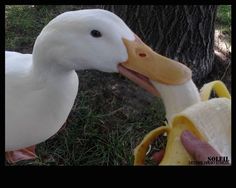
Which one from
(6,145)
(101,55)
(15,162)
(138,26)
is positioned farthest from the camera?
(138,26)

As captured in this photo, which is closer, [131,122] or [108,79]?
[131,122]

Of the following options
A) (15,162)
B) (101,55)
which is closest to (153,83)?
(101,55)

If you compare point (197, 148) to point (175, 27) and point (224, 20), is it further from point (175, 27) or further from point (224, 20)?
point (224, 20)

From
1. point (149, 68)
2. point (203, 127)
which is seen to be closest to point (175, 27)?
point (149, 68)

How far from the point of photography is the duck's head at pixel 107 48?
1111 millimetres

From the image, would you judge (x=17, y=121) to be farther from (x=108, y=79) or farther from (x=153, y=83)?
(x=108, y=79)

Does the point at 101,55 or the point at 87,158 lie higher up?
the point at 101,55

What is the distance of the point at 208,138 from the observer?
0.99 meters

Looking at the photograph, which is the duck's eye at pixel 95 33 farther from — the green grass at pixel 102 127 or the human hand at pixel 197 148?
the green grass at pixel 102 127

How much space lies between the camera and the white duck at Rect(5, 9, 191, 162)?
1.12 m

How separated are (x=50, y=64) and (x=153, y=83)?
0.34 meters

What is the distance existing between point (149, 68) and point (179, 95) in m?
0.12

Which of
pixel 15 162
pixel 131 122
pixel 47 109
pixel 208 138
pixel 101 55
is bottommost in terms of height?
pixel 15 162

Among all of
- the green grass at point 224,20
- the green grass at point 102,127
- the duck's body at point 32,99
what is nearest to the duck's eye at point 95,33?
the duck's body at point 32,99
